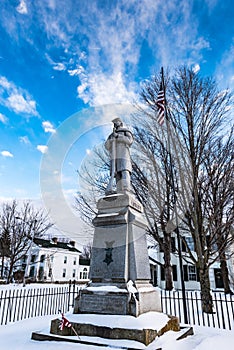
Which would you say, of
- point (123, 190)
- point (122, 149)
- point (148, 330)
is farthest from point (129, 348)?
point (122, 149)

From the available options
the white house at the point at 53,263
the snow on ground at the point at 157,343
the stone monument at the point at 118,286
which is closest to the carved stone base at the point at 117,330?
the stone monument at the point at 118,286

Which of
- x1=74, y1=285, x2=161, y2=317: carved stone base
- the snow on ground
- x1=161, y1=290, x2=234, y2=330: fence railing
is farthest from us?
x1=161, y1=290, x2=234, y2=330: fence railing

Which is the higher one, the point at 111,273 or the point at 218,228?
the point at 218,228

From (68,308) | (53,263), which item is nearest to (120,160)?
(68,308)

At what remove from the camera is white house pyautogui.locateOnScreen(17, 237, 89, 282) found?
39.2 meters

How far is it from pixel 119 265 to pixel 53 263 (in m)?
41.0

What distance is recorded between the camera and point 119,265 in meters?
5.13

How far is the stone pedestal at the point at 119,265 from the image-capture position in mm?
4727

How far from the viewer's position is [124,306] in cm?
459

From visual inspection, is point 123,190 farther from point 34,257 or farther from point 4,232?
point 34,257

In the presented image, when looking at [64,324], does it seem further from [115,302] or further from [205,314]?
[205,314]

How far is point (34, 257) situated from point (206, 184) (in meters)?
37.9

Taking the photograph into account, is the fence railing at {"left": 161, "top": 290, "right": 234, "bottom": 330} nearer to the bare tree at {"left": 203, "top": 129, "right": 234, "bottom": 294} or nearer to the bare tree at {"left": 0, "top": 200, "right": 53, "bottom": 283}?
the bare tree at {"left": 203, "top": 129, "right": 234, "bottom": 294}

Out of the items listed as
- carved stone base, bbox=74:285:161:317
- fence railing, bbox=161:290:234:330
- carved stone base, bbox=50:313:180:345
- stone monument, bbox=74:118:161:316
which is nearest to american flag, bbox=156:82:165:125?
stone monument, bbox=74:118:161:316
